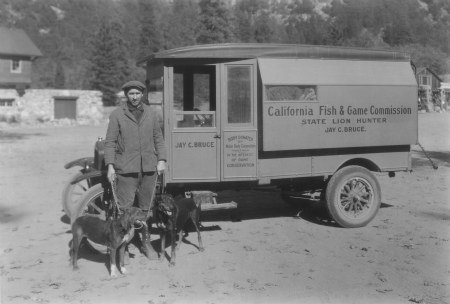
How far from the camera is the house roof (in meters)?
41.8

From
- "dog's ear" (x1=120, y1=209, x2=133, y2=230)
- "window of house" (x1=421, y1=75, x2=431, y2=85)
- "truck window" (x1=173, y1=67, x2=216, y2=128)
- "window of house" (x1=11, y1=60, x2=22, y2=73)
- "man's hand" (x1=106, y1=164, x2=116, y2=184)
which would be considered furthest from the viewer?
"window of house" (x1=421, y1=75, x2=431, y2=85)

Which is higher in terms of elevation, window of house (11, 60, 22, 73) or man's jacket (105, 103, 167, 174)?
window of house (11, 60, 22, 73)

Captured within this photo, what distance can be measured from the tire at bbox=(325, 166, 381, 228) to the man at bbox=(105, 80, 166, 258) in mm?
2784

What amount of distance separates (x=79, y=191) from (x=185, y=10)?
10838 cm

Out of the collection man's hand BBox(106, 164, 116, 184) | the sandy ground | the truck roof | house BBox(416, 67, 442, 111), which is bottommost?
the sandy ground

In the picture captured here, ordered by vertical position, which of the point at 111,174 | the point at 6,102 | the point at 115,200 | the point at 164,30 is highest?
the point at 164,30

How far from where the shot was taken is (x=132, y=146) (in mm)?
5598

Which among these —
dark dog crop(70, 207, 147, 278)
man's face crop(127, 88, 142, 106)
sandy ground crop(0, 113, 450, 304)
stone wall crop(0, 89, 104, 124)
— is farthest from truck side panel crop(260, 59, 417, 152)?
stone wall crop(0, 89, 104, 124)

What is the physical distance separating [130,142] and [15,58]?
4137 centimetres

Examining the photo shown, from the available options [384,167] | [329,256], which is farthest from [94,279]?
[384,167]

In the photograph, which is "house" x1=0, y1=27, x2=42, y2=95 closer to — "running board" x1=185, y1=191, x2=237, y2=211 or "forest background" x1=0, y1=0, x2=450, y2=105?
"forest background" x1=0, y1=0, x2=450, y2=105

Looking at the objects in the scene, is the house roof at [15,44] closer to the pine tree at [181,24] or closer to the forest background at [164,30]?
the forest background at [164,30]

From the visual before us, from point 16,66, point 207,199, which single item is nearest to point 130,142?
point 207,199

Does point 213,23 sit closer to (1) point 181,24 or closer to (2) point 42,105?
(2) point 42,105
